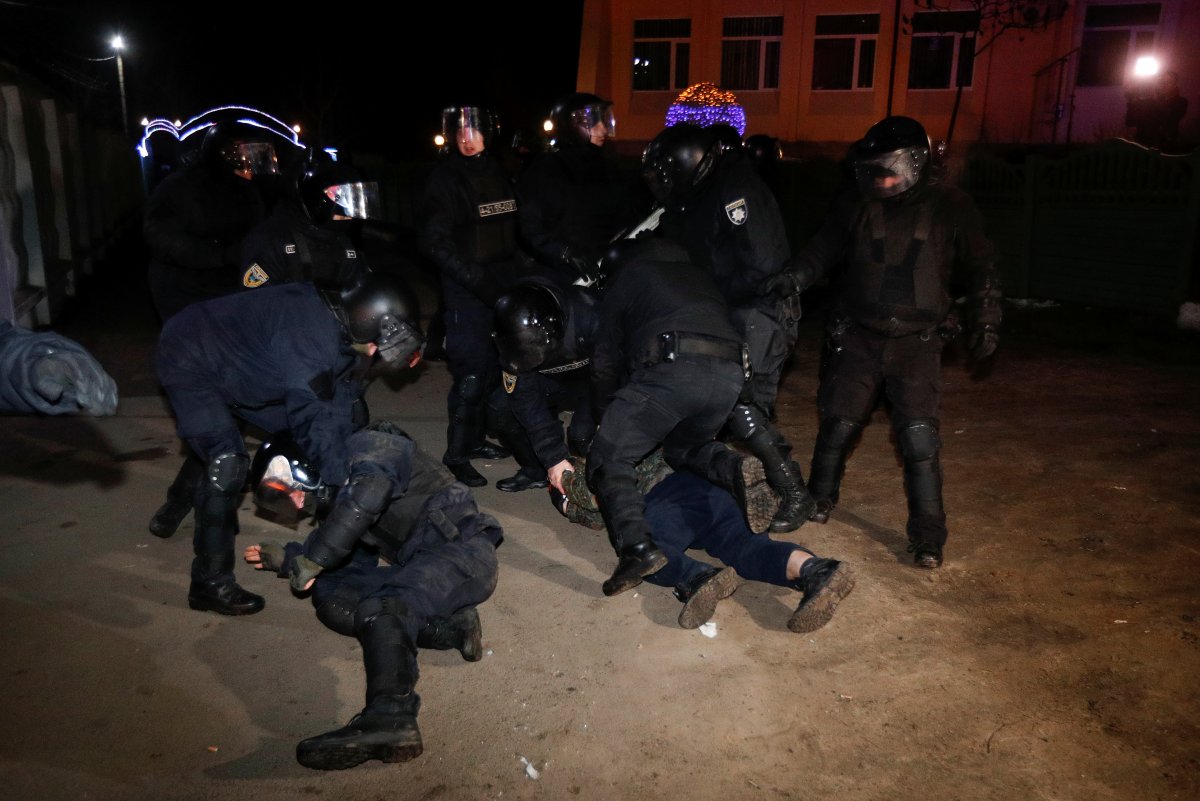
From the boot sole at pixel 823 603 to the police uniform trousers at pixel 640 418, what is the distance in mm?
712

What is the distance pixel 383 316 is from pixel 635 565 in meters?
1.45

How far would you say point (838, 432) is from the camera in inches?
186

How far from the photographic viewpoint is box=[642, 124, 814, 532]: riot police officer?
473 centimetres

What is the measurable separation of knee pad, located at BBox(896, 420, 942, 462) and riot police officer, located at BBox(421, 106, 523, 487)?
2.49m

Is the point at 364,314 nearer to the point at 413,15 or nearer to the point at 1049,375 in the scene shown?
the point at 1049,375

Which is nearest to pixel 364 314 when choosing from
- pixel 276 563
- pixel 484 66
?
pixel 276 563

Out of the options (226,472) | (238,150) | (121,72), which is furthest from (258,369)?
(121,72)

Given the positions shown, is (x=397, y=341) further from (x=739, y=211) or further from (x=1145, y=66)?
(x=1145, y=66)

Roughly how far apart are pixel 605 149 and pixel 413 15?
127ft

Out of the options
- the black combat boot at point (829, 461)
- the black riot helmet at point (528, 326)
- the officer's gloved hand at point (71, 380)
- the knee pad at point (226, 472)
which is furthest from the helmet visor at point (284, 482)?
the black combat boot at point (829, 461)

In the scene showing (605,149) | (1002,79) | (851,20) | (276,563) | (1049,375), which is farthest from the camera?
(851,20)

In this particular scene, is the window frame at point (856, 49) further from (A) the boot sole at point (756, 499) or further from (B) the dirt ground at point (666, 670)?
(A) the boot sole at point (756, 499)

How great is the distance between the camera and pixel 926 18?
2089 centimetres

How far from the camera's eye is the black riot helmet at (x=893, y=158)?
420 centimetres
